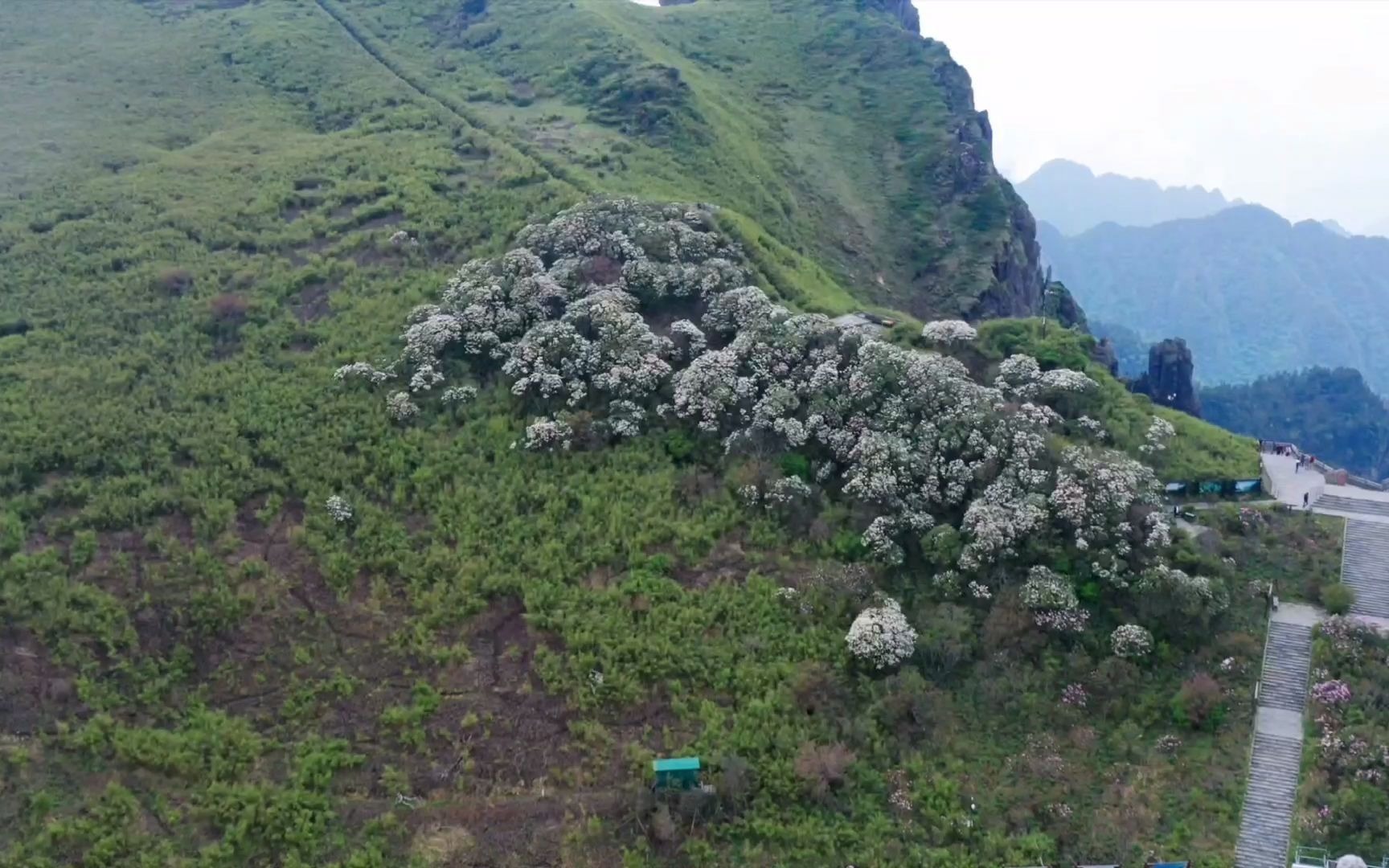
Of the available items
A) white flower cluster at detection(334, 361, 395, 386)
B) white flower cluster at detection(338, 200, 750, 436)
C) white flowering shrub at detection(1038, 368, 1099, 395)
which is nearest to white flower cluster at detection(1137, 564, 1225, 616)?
white flowering shrub at detection(1038, 368, 1099, 395)

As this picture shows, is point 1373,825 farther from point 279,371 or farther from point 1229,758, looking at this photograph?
point 279,371

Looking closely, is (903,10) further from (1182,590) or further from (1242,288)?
(1242,288)

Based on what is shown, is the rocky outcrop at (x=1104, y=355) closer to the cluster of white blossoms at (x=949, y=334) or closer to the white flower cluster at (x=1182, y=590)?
the cluster of white blossoms at (x=949, y=334)

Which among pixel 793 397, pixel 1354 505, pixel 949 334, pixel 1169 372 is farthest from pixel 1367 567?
pixel 1169 372

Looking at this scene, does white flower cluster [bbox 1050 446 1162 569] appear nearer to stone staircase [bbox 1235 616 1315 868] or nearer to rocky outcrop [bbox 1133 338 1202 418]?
stone staircase [bbox 1235 616 1315 868]

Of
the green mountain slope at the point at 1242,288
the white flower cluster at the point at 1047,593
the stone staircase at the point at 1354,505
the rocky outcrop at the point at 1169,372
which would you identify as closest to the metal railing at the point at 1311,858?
the white flower cluster at the point at 1047,593
